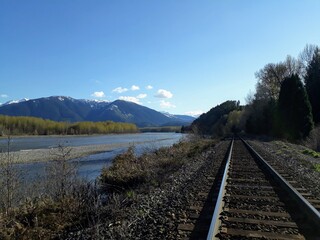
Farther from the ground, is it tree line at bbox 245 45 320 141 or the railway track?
tree line at bbox 245 45 320 141

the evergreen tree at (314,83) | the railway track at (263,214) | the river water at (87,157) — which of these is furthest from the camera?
the evergreen tree at (314,83)

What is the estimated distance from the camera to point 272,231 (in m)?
5.63

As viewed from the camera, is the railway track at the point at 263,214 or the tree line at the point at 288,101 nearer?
the railway track at the point at 263,214

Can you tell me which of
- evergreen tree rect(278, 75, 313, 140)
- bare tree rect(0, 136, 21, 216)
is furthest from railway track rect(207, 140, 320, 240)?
evergreen tree rect(278, 75, 313, 140)

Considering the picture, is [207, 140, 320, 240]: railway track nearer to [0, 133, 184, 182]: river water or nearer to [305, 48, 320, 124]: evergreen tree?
[0, 133, 184, 182]: river water

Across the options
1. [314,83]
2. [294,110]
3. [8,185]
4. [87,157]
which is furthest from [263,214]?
[314,83]

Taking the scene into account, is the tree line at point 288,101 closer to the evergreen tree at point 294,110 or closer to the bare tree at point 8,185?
the evergreen tree at point 294,110

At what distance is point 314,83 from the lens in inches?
2227

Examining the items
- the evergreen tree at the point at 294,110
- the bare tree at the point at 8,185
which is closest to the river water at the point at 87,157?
the bare tree at the point at 8,185

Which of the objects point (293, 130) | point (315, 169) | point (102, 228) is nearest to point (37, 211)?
point (102, 228)

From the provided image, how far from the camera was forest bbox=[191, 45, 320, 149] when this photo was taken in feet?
154

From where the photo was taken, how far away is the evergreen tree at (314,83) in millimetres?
54938

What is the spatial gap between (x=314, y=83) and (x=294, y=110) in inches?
443

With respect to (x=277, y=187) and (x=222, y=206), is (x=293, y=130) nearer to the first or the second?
(x=277, y=187)
